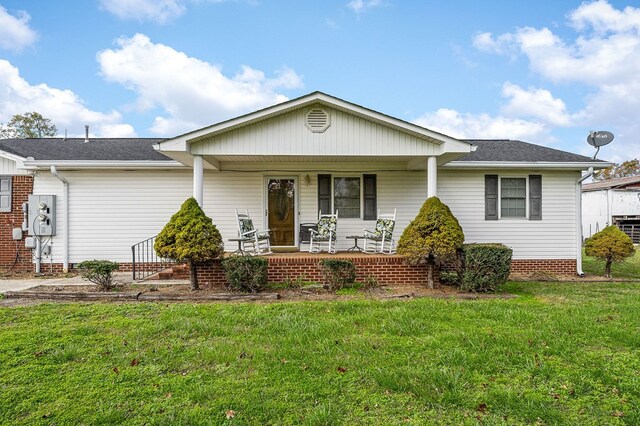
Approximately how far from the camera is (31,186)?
8805mm

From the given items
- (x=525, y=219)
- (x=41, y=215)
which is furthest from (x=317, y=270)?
(x=41, y=215)

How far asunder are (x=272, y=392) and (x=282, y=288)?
385 cm

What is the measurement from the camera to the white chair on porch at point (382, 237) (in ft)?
26.5

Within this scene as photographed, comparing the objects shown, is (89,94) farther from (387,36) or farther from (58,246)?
(387,36)

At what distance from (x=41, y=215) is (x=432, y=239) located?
9086 mm

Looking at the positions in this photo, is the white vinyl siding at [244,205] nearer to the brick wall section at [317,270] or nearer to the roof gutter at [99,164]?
the roof gutter at [99,164]

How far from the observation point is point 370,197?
920 cm

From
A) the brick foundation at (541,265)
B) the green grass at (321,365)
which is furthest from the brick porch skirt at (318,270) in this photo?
the brick foundation at (541,265)

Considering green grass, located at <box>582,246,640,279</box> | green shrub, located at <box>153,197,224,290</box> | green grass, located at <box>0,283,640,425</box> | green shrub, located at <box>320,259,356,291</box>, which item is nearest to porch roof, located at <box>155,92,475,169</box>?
green shrub, located at <box>153,197,224,290</box>

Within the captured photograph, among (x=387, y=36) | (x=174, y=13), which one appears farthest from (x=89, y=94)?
(x=387, y=36)

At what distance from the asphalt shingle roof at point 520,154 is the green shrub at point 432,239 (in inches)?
118

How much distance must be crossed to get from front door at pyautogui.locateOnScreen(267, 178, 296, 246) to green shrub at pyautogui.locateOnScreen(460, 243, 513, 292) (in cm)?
447

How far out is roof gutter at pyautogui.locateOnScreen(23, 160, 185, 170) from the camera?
820cm

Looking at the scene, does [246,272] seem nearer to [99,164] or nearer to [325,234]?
[325,234]
